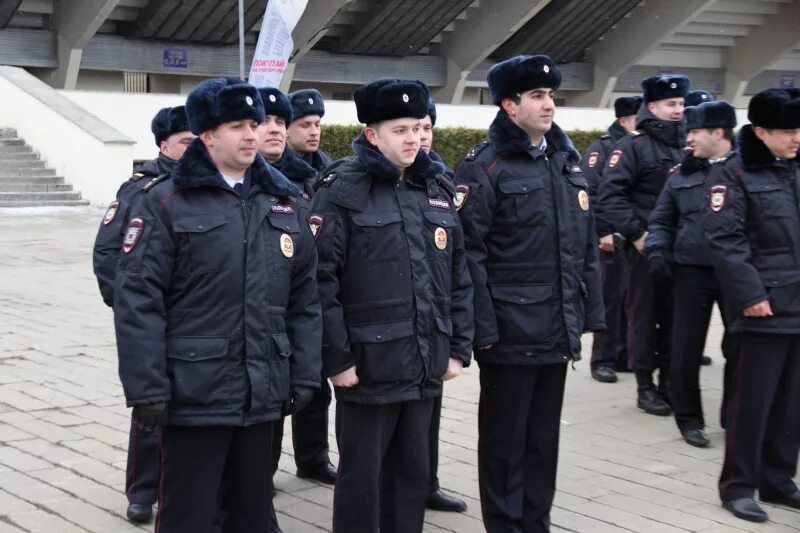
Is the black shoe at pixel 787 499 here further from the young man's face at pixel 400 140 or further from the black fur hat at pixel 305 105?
the black fur hat at pixel 305 105

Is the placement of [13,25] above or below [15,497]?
above

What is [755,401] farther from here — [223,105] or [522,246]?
[223,105]

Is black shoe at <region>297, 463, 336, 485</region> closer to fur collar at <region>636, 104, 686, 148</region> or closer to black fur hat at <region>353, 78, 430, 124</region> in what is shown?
black fur hat at <region>353, 78, 430, 124</region>

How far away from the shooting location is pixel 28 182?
A: 20.0 m

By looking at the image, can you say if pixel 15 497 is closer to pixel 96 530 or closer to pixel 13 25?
pixel 96 530

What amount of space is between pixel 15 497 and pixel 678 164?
14.7ft

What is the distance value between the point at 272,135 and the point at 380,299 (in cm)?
130

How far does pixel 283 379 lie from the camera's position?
4160mm

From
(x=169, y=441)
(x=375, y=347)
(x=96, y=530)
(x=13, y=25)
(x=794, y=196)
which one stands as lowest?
(x=96, y=530)

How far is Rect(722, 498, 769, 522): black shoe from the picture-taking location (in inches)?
219

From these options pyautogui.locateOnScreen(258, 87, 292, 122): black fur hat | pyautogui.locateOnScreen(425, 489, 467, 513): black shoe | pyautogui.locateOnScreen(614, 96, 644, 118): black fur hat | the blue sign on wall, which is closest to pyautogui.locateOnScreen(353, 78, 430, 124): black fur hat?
pyautogui.locateOnScreen(258, 87, 292, 122): black fur hat

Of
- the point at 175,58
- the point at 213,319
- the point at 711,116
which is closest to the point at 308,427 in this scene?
the point at 213,319

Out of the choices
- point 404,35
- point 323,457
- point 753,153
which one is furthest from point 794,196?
point 404,35

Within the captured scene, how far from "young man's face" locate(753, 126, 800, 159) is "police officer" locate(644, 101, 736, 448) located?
1063 millimetres
